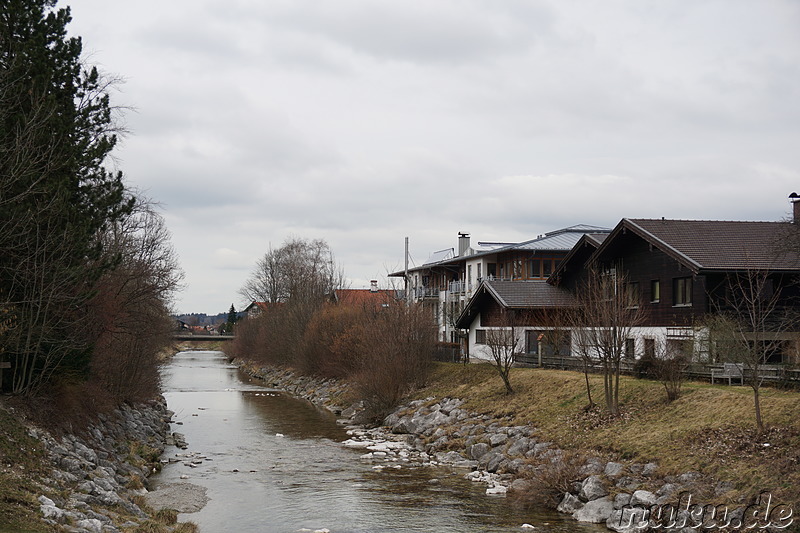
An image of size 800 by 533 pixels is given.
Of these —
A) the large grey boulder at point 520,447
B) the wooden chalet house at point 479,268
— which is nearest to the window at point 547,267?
the wooden chalet house at point 479,268

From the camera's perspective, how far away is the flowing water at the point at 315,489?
62.3 ft

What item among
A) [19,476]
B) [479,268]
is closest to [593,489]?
[19,476]

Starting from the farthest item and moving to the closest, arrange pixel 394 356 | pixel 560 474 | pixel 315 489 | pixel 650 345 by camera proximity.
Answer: pixel 394 356 < pixel 650 345 < pixel 315 489 < pixel 560 474

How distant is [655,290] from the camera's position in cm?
3588

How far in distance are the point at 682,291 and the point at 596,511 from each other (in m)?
16.9

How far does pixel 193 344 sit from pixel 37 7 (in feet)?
463

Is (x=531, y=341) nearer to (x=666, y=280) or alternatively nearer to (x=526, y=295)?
(x=526, y=295)

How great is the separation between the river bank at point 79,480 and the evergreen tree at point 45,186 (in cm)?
268

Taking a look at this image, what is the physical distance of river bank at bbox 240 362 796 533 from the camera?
16750 millimetres

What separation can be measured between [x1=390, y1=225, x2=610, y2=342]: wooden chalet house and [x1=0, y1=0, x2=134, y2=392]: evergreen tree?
28.8m

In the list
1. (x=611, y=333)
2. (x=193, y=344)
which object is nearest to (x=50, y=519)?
(x=611, y=333)

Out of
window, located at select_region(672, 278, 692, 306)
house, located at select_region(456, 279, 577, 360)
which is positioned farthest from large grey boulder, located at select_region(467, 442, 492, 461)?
house, located at select_region(456, 279, 577, 360)

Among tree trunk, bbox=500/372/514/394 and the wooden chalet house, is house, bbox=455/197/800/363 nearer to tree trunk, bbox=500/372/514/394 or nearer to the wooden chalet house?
tree trunk, bbox=500/372/514/394

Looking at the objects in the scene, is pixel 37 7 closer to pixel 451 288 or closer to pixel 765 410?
pixel 765 410
